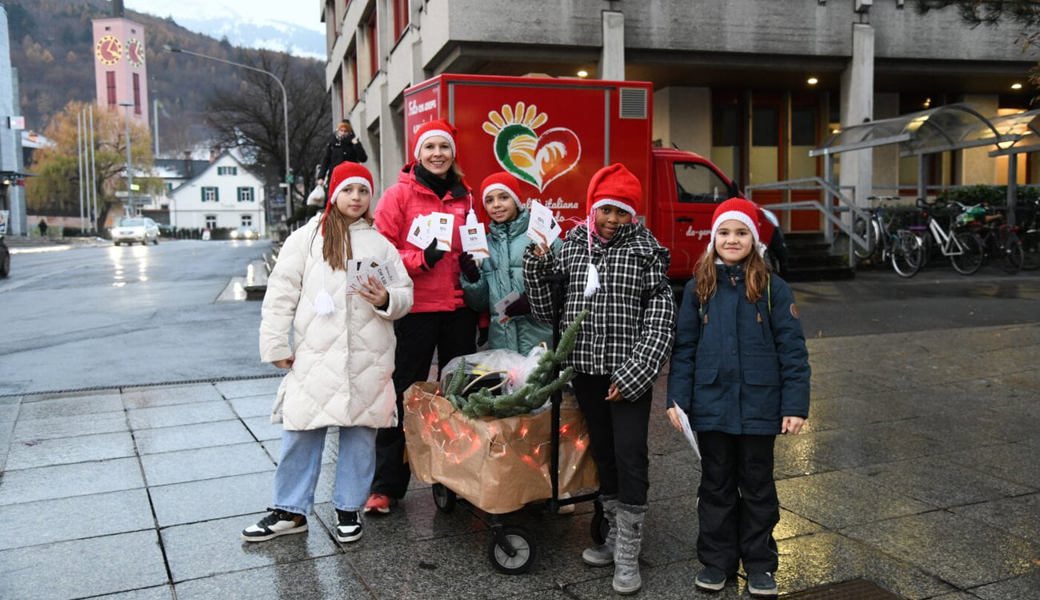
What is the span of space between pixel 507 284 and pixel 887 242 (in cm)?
1492

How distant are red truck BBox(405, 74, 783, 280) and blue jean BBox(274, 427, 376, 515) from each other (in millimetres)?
4753

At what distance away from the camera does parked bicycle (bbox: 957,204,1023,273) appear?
16.8 meters

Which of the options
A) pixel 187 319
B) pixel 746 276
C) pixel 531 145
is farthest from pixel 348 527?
pixel 187 319

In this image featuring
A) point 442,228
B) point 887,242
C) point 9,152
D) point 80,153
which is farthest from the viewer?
point 80,153

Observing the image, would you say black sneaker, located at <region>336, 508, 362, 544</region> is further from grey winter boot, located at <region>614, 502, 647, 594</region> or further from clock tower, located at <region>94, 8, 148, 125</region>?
clock tower, located at <region>94, 8, 148, 125</region>

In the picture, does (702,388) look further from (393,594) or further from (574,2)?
(574,2)

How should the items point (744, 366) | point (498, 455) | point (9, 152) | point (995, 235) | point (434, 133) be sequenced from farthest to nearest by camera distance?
1. point (9, 152)
2. point (995, 235)
3. point (434, 133)
4. point (498, 455)
5. point (744, 366)

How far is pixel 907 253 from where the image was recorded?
16.8 m

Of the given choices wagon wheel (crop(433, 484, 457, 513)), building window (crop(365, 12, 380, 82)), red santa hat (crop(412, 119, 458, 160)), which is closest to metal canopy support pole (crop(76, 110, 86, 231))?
building window (crop(365, 12, 380, 82))

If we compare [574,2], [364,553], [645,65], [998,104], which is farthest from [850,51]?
[364,553]

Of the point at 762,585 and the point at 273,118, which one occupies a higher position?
the point at 273,118

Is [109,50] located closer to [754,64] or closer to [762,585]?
[754,64]

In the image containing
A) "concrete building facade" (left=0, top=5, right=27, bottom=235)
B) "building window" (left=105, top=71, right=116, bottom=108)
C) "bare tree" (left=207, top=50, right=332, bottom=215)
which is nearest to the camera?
"bare tree" (left=207, top=50, right=332, bottom=215)

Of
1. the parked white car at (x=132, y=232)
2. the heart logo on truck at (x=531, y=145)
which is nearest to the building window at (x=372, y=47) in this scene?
the heart logo on truck at (x=531, y=145)
